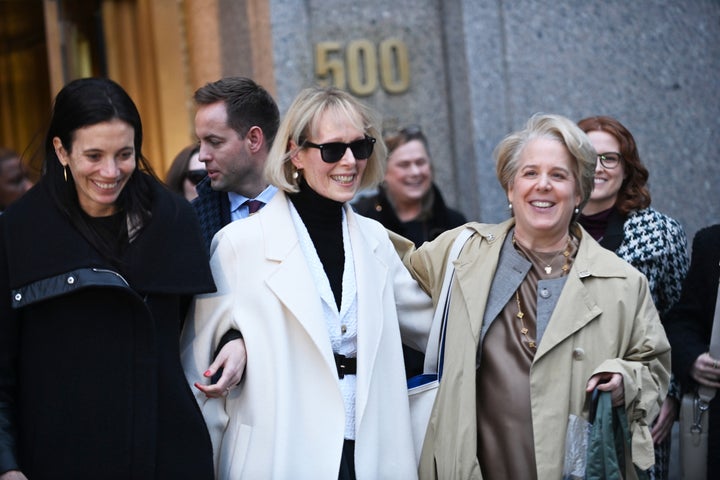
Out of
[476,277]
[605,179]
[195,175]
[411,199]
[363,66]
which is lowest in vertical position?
[476,277]

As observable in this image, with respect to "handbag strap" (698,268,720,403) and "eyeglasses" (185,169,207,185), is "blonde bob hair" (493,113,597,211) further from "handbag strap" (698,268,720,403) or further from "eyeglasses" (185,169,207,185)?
"eyeglasses" (185,169,207,185)

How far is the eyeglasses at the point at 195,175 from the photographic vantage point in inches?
227

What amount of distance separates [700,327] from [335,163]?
178cm

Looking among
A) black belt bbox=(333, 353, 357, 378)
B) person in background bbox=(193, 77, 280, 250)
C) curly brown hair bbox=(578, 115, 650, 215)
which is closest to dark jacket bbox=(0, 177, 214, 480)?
black belt bbox=(333, 353, 357, 378)

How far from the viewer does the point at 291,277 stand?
3.79m

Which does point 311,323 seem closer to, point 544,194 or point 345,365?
point 345,365

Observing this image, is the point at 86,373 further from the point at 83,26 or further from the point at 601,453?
the point at 83,26

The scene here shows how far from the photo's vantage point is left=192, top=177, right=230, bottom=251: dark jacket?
466cm

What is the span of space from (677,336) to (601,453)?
3.26 ft

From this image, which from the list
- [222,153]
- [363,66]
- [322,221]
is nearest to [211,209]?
[222,153]

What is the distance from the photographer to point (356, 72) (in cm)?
704

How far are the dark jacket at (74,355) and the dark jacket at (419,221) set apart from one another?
312 centimetres

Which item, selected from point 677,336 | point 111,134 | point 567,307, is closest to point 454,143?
point 677,336

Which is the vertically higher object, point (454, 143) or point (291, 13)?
point (291, 13)
